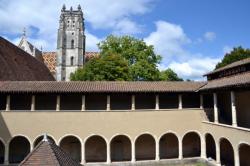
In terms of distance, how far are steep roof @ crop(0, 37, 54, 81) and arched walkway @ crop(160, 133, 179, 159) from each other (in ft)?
50.9

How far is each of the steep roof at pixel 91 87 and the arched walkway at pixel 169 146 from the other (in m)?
4.78

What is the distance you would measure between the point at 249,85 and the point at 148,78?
2269 cm

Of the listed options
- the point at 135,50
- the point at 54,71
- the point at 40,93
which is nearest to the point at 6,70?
the point at 40,93

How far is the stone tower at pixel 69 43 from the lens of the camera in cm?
6238

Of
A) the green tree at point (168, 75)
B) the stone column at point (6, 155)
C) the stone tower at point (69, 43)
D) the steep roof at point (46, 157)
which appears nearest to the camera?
the steep roof at point (46, 157)

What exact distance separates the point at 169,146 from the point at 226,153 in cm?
506

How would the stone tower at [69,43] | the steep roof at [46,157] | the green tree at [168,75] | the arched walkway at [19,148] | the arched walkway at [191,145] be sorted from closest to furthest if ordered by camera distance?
the steep roof at [46,157] → the arched walkway at [19,148] → the arched walkway at [191,145] → the green tree at [168,75] → the stone tower at [69,43]

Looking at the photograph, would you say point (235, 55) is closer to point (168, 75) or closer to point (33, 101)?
point (168, 75)

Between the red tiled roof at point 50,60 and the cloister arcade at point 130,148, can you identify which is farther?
the red tiled roof at point 50,60

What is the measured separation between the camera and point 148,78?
39.7 m

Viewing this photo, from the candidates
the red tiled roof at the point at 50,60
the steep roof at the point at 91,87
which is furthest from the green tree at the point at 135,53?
the red tiled roof at the point at 50,60

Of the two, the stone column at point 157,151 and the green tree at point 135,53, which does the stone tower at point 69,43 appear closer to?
the green tree at point 135,53

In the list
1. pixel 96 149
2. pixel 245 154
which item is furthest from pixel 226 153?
pixel 96 149

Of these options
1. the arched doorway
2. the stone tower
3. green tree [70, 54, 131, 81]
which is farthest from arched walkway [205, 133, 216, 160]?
the stone tower
